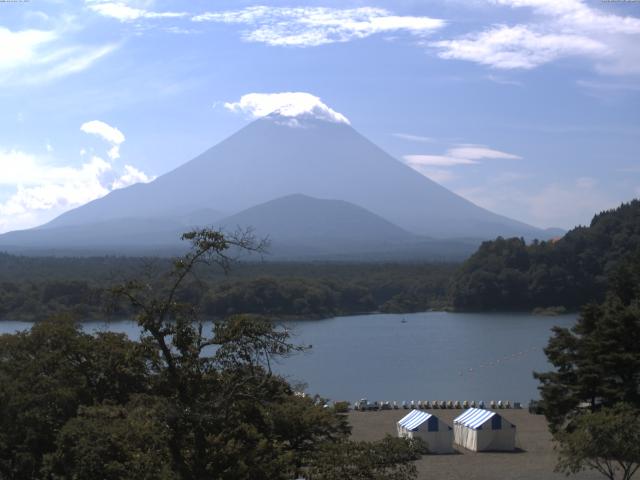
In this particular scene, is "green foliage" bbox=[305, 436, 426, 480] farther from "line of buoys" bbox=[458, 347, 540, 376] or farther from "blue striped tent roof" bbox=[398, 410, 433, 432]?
"line of buoys" bbox=[458, 347, 540, 376]

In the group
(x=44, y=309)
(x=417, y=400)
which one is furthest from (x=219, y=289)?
(x=417, y=400)

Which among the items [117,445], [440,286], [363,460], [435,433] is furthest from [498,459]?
[440,286]

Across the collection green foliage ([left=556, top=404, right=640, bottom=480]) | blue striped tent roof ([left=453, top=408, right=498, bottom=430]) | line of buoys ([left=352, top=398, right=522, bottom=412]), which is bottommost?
line of buoys ([left=352, top=398, right=522, bottom=412])

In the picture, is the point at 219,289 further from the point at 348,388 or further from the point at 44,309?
the point at 348,388

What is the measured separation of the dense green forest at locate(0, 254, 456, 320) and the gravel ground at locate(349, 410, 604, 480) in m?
14.2

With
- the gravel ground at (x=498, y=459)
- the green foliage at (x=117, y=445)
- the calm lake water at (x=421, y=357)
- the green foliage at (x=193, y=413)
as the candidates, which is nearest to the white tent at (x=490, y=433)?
the gravel ground at (x=498, y=459)

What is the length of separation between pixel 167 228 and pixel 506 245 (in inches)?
3729

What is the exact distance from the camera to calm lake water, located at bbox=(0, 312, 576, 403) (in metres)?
20.6

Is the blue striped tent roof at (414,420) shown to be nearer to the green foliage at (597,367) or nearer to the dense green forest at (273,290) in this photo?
the green foliage at (597,367)

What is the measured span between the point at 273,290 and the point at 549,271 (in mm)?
12678

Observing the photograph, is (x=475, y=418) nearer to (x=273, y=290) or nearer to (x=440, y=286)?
(x=273, y=290)

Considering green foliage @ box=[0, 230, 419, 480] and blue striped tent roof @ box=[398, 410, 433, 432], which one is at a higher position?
green foliage @ box=[0, 230, 419, 480]

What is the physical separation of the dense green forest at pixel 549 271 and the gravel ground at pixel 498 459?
26.1 meters

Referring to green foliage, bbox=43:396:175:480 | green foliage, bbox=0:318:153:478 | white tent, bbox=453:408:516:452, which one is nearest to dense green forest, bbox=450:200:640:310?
white tent, bbox=453:408:516:452
